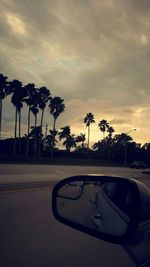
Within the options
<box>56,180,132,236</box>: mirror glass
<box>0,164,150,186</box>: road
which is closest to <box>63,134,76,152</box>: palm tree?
<box>0,164,150,186</box>: road

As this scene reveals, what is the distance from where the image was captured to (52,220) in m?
8.69

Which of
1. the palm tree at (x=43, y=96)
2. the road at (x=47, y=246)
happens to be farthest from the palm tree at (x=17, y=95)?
the road at (x=47, y=246)

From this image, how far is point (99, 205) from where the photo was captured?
3.22 meters

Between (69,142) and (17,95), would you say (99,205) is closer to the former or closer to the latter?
(17,95)

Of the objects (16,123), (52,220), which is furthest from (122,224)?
(16,123)

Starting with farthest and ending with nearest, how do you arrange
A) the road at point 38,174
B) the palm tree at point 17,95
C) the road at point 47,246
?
the palm tree at point 17,95 → the road at point 38,174 → the road at point 47,246

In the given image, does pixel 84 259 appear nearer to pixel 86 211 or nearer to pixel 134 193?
pixel 86 211

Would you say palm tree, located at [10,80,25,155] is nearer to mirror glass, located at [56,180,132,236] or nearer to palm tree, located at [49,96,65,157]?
palm tree, located at [49,96,65,157]

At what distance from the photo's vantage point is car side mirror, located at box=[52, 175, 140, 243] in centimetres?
222

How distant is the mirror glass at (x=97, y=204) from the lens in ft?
8.12

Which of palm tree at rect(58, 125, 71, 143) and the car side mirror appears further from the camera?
palm tree at rect(58, 125, 71, 143)

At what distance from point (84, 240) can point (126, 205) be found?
4.52m

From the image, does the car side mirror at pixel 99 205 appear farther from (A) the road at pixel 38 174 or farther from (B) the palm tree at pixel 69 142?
(B) the palm tree at pixel 69 142

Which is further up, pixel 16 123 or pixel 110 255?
pixel 16 123
